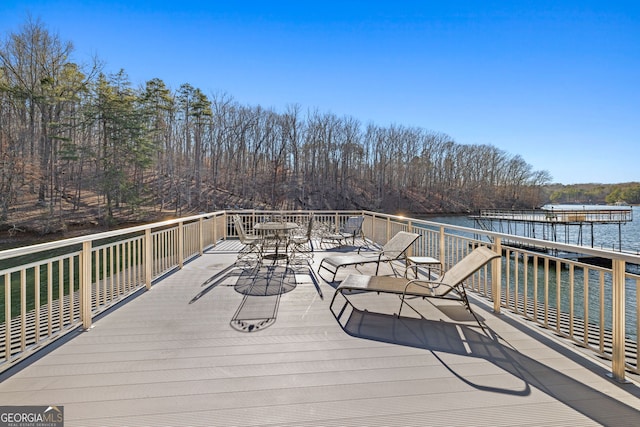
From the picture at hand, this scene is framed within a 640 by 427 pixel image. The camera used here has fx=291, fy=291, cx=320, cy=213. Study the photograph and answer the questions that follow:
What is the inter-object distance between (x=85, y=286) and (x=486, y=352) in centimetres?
353

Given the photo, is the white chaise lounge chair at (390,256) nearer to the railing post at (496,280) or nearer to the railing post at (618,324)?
the railing post at (496,280)

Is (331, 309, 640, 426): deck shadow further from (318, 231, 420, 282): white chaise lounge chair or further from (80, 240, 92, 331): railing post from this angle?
(80, 240, 92, 331): railing post

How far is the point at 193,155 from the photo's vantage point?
2864cm

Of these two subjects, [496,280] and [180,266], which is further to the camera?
[180,266]

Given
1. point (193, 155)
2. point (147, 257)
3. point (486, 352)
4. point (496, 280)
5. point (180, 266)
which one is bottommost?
point (486, 352)

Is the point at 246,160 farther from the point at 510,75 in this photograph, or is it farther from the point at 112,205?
the point at 510,75

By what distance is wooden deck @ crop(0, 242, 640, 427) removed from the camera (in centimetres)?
158

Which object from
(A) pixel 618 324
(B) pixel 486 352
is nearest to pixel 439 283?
(B) pixel 486 352

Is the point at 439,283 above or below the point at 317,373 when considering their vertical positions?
above

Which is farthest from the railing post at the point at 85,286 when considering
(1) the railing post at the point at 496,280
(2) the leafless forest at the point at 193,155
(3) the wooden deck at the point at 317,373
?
(2) the leafless forest at the point at 193,155

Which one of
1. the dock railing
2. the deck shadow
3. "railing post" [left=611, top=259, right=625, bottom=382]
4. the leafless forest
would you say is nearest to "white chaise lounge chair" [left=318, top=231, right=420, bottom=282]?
the dock railing

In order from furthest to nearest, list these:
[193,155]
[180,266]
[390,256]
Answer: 1. [193,155]
2. [180,266]
3. [390,256]

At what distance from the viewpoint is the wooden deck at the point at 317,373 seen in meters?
1.58

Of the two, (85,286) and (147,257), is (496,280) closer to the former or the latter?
(85,286)
